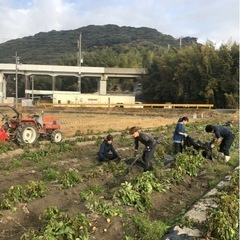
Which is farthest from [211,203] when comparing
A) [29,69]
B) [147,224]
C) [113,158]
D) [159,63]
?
[29,69]

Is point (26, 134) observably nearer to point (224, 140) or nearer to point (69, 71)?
point (224, 140)

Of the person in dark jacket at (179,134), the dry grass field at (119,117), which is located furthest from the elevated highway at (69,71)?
the person in dark jacket at (179,134)

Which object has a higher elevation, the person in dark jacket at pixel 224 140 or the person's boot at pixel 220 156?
the person in dark jacket at pixel 224 140

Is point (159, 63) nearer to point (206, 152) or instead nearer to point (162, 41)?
point (206, 152)

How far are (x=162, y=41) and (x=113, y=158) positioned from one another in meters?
165

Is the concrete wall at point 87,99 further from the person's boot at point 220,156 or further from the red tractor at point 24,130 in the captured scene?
the person's boot at point 220,156

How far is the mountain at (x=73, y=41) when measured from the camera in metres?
147

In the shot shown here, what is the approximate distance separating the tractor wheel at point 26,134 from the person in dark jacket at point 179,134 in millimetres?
5424

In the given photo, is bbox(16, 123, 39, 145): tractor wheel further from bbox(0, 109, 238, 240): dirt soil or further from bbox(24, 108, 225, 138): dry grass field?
bbox(24, 108, 225, 138): dry grass field

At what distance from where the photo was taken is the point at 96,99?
171 ft

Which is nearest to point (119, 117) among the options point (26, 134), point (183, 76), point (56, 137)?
point (56, 137)

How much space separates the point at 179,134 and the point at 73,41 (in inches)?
6474

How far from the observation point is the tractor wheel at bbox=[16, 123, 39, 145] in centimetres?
1321

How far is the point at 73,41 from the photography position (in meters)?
170
